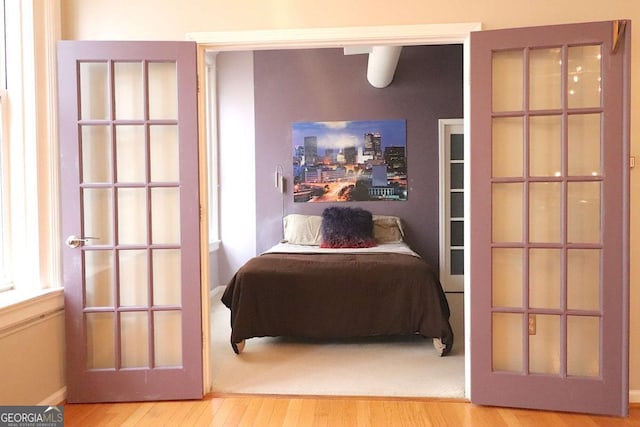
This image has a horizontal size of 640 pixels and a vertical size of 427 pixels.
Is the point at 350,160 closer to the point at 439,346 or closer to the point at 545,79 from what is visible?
the point at 439,346

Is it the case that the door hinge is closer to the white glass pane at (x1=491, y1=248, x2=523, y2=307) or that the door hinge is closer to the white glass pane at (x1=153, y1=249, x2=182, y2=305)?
the white glass pane at (x1=491, y1=248, x2=523, y2=307)

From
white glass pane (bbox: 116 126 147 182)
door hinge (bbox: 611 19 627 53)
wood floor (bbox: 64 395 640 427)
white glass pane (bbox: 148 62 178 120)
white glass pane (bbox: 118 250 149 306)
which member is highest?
door hinge (bbox: 611 19 627 53)

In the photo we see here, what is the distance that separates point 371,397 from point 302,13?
7.84 feet

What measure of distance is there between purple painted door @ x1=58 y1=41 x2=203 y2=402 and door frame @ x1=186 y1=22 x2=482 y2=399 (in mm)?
85

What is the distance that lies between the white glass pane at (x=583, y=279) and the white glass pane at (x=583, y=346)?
0.09 m

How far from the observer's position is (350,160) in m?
5.66

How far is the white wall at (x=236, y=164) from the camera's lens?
577 centimetres

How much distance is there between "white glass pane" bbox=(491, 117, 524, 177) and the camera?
256cm

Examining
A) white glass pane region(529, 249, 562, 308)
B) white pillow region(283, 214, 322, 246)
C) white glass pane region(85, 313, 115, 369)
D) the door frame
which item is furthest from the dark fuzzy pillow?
white glass pane region(85, 313, 115, 369)

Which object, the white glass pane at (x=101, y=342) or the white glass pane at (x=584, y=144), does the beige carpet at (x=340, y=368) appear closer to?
the white glass pane at (x=101, y=342)

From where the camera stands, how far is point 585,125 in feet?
8.20

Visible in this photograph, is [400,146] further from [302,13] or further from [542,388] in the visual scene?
[542,388]

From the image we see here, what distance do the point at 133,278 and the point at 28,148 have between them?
3.20 feet

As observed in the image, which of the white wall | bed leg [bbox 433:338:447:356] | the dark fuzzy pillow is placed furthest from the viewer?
the white wall
